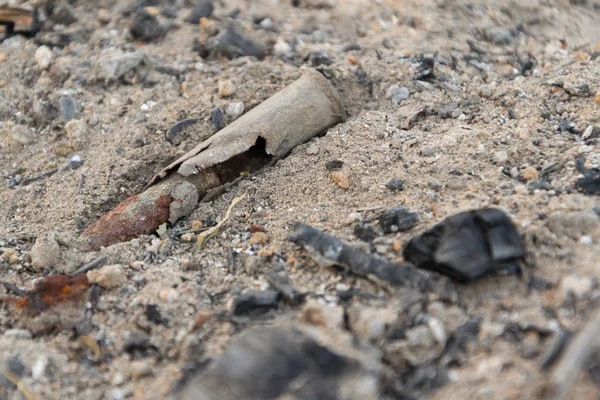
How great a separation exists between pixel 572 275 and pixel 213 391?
3.55 feet

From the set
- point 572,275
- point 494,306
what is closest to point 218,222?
point 494,306

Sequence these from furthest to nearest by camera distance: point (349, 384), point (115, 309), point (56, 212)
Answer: point (56, 212), point (115, 309), point (349, 384)

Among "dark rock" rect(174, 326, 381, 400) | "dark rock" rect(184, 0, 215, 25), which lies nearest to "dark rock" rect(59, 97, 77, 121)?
"dark rock" rect(184, 0, 215, 25)

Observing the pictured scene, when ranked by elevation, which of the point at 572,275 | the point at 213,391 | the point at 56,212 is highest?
the point at 572,275

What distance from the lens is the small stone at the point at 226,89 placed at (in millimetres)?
3033

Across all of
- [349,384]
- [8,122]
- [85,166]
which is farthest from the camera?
[8,122]

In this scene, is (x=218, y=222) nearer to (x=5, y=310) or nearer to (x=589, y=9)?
(x=5, y=310)

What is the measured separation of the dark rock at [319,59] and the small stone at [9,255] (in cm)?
173

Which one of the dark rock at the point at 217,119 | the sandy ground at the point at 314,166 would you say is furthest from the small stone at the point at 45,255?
the dark rock at the point at 217,119

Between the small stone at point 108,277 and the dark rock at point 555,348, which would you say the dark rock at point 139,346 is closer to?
the small stone at point 108,277

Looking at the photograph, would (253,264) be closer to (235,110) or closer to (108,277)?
(108,277)

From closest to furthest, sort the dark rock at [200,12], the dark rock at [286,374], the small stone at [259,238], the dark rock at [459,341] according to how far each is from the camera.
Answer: the dark rock at [286,374] < the dark rock at [459,341] < the small stone at [259,238] < the dark rock at [200,12]

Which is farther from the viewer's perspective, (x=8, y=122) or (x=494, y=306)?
(x=8, y=122)

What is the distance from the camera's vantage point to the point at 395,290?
1.90 m
